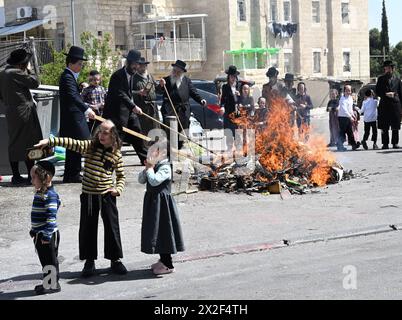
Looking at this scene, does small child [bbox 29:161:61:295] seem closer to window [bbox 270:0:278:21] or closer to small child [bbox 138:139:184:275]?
small child [bbox 138:139:184:275]

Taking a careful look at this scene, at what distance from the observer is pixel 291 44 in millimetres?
57219

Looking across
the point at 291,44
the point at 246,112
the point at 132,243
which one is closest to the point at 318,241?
the point at 132,243

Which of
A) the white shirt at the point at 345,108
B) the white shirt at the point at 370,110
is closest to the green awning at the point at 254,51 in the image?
the white shirt at the point at 370,110

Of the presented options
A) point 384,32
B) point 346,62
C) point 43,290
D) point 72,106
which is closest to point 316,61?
point 346,62

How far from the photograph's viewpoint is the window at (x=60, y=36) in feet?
158

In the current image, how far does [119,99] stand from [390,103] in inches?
307

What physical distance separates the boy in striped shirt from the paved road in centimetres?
23

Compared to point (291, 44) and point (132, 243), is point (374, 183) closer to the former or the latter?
point (132, 243)

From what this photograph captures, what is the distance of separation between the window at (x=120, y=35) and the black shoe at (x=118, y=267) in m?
43.1

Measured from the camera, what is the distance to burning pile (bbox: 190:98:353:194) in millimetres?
11984

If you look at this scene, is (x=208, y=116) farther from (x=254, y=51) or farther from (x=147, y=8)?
(x=254, y=51)

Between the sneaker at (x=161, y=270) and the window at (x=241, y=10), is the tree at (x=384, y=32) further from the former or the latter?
the sneaker at (x=161, y=270)

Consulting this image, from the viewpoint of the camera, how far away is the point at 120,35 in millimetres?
50156

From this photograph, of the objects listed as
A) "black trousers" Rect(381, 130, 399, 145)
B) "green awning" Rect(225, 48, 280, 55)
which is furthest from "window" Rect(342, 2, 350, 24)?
"black trousers" Rect(381, 130, 399, 145)
